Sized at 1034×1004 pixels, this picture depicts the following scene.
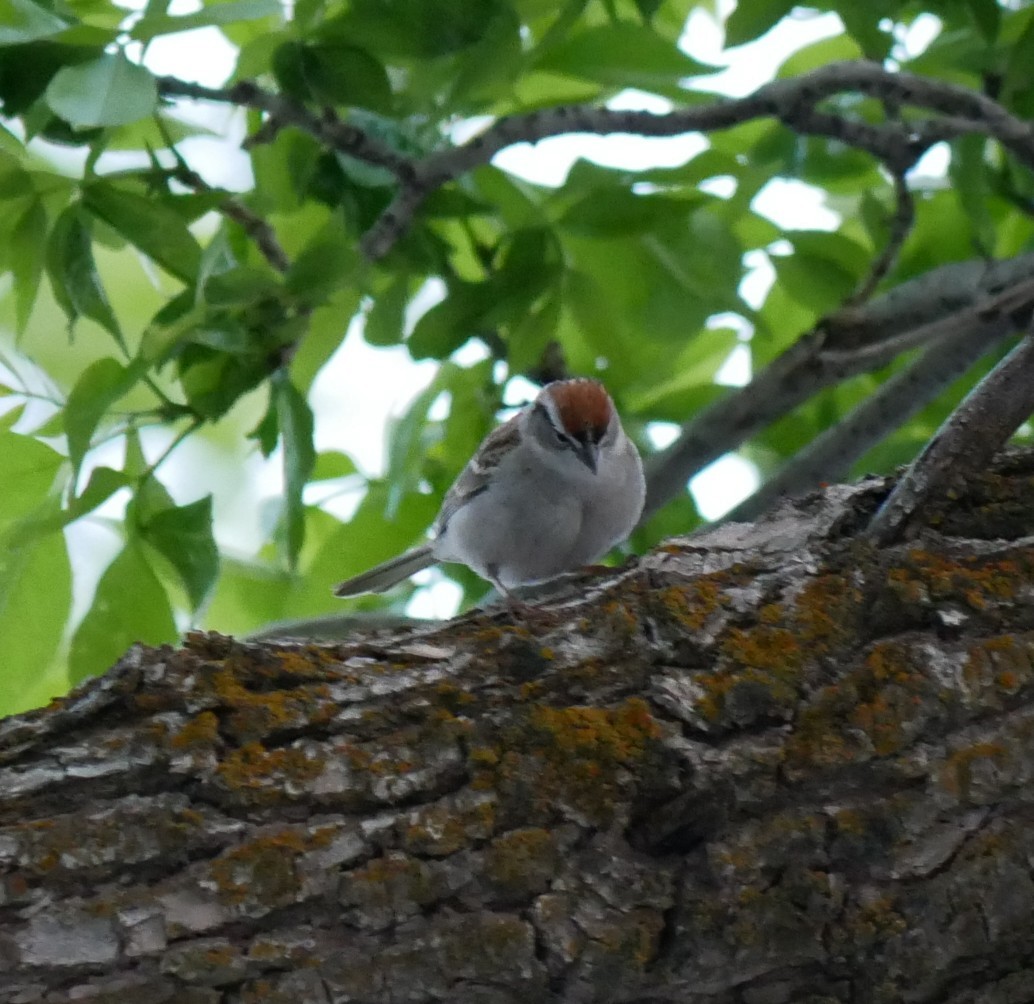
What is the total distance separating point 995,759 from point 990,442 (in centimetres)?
52

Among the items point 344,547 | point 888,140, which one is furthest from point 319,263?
point 888,140

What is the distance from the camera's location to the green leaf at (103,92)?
1628 millimetres

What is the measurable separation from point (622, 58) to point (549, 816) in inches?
59.1

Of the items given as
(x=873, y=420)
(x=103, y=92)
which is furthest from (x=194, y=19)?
(x=873, y=420)

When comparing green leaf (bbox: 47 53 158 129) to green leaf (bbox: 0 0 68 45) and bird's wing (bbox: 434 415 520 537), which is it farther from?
bird's wing (bbox: 434 415 520 537)

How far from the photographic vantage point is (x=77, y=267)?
2.03 meters

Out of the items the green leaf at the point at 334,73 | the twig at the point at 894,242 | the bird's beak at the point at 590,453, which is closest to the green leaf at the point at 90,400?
the green leaf at the point at 334,73

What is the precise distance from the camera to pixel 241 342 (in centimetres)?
210

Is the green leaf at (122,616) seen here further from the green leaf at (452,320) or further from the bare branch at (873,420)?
the bare branch at (873,420)

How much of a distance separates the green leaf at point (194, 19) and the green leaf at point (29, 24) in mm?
173

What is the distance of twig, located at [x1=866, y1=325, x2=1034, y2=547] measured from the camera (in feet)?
5.73

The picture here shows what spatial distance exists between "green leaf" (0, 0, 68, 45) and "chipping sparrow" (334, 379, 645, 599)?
4.41 feet

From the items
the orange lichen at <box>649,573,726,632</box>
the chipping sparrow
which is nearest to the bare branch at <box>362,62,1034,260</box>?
the chipping sparrow

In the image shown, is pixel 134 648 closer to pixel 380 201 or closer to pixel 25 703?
pixel 25 703
